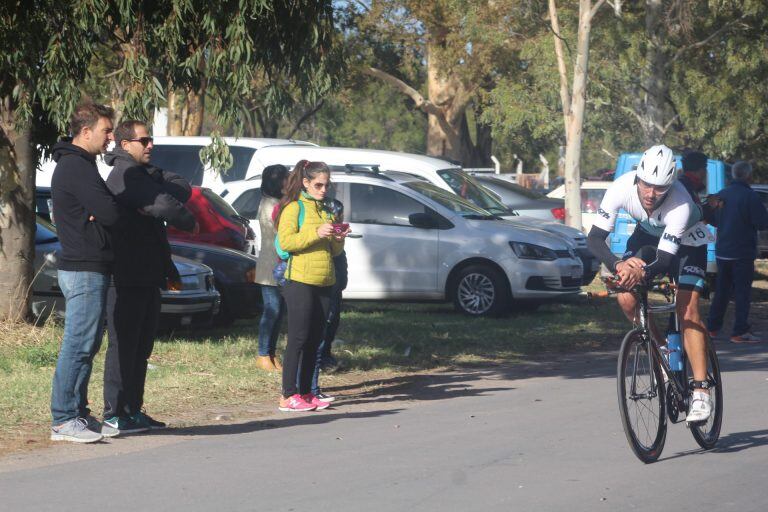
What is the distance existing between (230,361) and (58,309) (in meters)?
2.15

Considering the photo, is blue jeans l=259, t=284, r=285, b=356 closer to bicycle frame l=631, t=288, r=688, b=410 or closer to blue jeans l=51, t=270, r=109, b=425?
blue jeans l=51, t=270, r=109, b=425

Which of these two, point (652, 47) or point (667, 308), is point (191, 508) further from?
point (652, 47)

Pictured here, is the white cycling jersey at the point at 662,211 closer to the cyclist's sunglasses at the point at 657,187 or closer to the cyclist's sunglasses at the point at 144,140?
the cyclist's sunglasses at the point at 657,187

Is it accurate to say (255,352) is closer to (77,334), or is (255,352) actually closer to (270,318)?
(270,318)

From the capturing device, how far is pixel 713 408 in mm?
Result: 7629

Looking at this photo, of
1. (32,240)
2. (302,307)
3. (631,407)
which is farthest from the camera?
(32,240)

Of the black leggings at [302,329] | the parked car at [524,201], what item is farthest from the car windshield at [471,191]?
the black leggings at [302,329]

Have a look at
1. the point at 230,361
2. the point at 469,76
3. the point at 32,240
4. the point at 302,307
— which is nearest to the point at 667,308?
the point at 302,307

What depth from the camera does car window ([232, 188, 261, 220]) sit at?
16.6m

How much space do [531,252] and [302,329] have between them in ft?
23.2

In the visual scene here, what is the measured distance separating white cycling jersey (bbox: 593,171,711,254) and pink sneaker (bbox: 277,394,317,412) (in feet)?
9.60

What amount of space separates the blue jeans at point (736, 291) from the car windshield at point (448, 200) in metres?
3.19

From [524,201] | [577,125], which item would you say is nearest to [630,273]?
[524,201]

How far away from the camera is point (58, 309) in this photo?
490 inches
